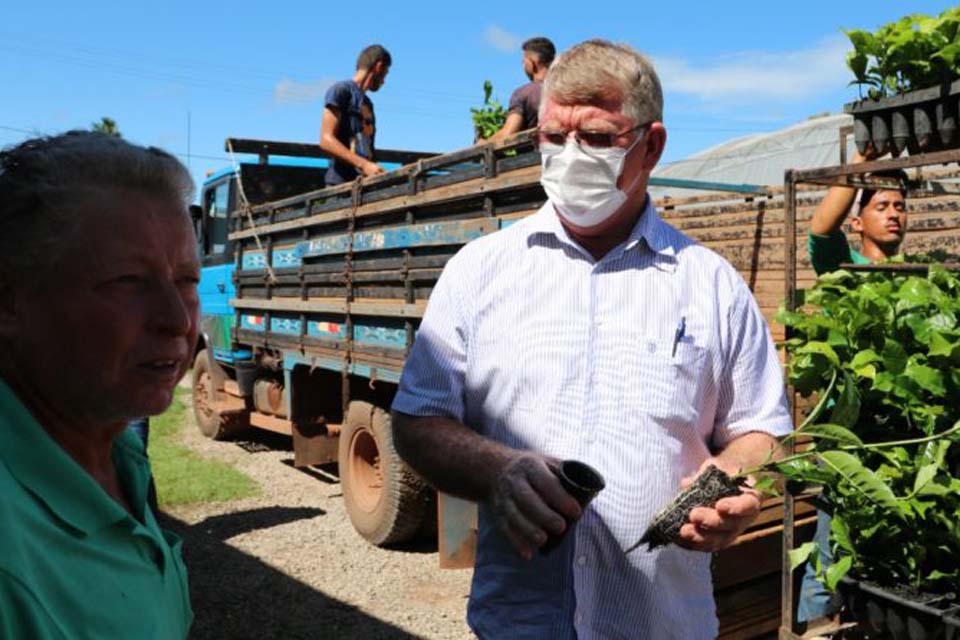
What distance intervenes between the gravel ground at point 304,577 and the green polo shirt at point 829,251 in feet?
8.76

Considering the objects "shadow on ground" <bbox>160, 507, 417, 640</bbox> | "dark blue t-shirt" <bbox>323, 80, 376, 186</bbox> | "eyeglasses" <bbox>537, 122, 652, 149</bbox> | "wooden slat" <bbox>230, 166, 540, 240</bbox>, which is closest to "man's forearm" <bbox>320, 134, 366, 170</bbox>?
"dark blue t-shirt" <bbox>323, 80, 376, 186</bbox>

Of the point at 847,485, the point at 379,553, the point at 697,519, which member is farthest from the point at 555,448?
the point at 379,553

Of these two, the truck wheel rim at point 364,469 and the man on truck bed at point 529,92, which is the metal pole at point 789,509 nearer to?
the man on truck bed at point 529,92

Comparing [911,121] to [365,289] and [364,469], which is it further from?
[364,469]

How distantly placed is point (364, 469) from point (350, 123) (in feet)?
8.86

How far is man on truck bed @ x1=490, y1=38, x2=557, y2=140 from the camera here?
5.92 m

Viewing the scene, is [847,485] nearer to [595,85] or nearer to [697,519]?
[697,519]

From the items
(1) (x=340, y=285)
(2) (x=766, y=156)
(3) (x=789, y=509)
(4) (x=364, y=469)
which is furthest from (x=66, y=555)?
(2) (x=766, y=156)

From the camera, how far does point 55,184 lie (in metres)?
1.25

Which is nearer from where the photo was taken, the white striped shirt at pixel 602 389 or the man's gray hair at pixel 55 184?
the man's gray hair at pixel 55 184

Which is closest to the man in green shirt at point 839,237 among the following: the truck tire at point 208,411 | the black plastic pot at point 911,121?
the black plastic pot at point 911,121

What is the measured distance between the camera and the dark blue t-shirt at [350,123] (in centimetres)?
675

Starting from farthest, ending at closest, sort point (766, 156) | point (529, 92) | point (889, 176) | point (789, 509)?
point (766, 156)
point (529, 92)
point (889, 176)
point (789, 509)

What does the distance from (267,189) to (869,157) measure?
626 centimetres
